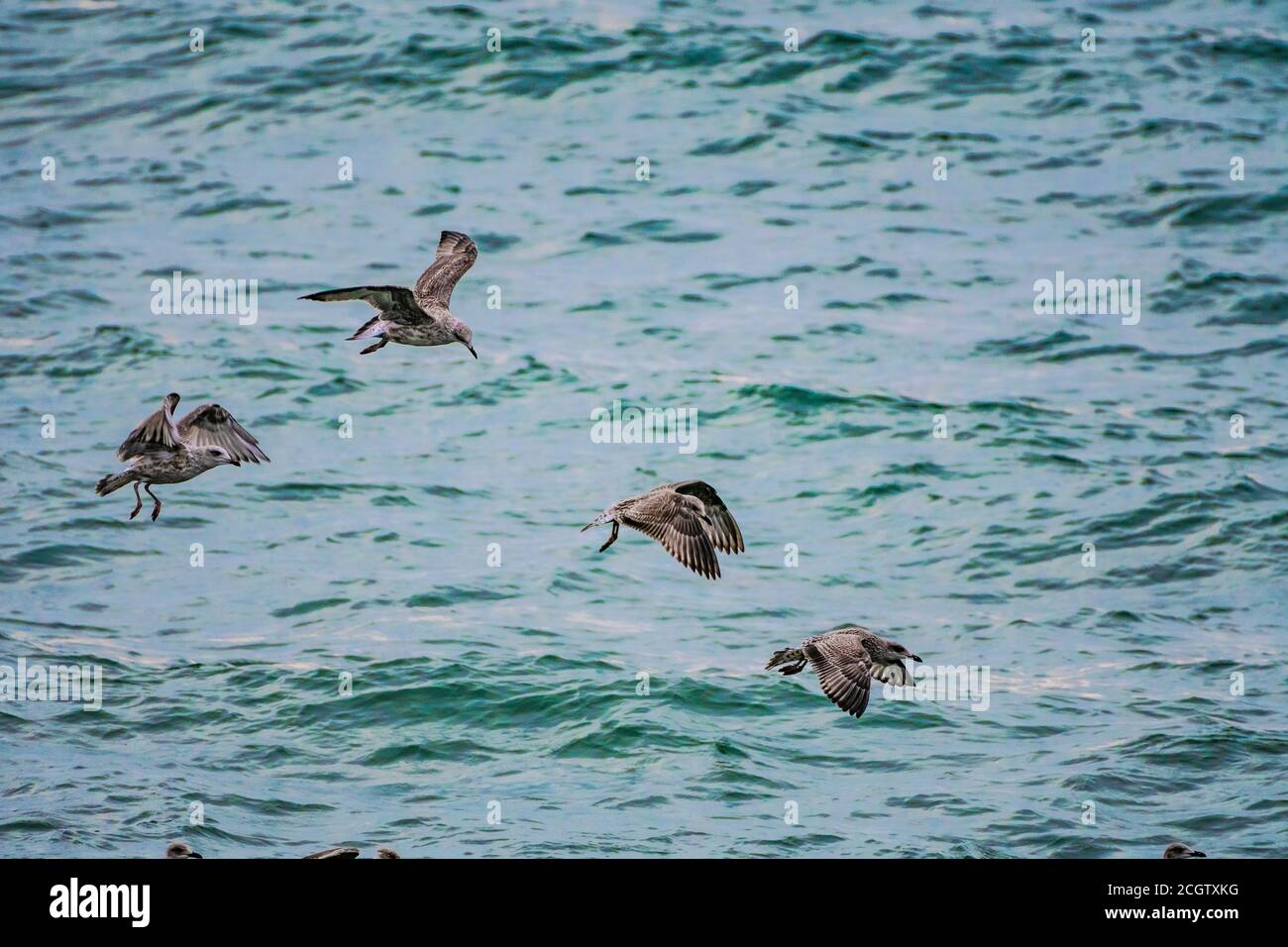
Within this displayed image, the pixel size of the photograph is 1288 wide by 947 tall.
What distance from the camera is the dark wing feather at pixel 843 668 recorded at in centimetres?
1138

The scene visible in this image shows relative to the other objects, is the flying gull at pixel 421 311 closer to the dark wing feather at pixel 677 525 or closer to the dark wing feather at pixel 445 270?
the dark wing feather at pixel 445 270

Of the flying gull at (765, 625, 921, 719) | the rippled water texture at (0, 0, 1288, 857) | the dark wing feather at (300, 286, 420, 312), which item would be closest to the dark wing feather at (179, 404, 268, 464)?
the dark wing feather at (300, 286, 420, 312)

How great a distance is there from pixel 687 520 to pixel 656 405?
9.66 m

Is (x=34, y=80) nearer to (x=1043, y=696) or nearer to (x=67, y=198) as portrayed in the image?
(x=67, y=198)

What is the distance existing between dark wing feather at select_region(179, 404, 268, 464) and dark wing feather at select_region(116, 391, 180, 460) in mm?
132

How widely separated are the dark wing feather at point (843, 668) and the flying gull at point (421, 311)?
3.02 metres

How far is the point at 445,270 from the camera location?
12.9m

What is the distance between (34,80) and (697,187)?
11.3 meters

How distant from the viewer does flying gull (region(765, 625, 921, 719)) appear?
37.6ft

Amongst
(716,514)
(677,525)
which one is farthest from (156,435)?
(716,514)

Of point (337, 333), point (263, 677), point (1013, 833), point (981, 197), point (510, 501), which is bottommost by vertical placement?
point (1013, 833)

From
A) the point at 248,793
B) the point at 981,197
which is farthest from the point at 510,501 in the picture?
the point at 981,197

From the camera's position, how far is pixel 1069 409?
21.0m

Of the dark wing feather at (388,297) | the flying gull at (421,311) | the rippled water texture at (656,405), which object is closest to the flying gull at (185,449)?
the flying gull at (421,311)
